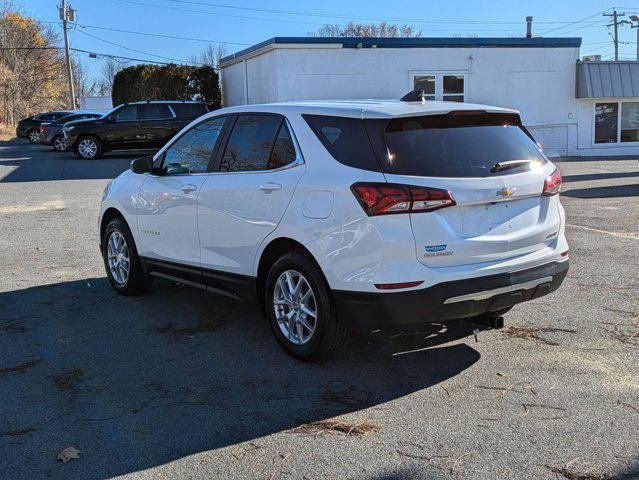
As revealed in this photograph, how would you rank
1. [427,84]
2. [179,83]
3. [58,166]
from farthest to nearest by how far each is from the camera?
[179,83], [427,84], [58,166]

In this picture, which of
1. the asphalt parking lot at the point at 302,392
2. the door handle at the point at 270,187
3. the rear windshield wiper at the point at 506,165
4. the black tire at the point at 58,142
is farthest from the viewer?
the black tire at the point at 58,142

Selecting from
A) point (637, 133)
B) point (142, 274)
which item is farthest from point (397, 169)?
point (637, 133)

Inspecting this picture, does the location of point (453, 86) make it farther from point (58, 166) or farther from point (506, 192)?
point (506, 192)

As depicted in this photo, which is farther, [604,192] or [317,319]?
[604,192]

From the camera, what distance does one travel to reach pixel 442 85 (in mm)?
23719

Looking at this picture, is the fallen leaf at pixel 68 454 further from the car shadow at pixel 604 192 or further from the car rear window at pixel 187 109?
the car rear window at pixel 187 109

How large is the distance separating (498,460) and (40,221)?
974 centimetres

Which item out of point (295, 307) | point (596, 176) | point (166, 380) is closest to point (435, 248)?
point (295, 307)

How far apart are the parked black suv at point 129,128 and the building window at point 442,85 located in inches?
327

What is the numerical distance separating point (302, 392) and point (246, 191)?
5.22 feet

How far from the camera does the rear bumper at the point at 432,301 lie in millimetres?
4062

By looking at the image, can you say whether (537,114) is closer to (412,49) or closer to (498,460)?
(412,49)

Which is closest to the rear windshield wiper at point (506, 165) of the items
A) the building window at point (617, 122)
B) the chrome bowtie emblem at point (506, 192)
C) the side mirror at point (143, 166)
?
the chrome bowtie emblem at point (506, 192)

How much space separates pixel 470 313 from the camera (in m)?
4.25
